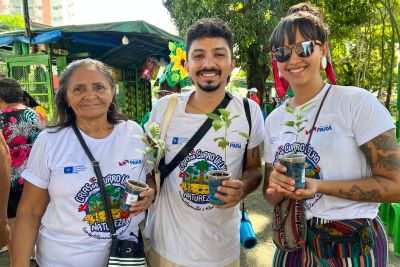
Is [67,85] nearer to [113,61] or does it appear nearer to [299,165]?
[299,165]

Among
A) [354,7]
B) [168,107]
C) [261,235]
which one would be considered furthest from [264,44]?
[168,107]

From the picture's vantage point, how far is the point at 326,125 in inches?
66.7

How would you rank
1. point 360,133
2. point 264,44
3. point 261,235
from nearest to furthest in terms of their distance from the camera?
point 360,133 < point 261,235 < point 264,44

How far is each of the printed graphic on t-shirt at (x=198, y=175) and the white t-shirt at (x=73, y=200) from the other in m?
0.35

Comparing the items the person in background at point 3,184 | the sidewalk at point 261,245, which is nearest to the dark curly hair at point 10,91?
the person in background at point 3,184

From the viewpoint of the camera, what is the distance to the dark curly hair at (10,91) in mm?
3570

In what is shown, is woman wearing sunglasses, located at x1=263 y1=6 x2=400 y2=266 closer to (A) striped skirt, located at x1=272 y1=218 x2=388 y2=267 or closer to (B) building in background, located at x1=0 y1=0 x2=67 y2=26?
(A) striped skirt, located at x1=272 y1=218 x2=388 y2=267

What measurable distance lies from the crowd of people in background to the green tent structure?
13.5ft

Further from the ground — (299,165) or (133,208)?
(299,165)

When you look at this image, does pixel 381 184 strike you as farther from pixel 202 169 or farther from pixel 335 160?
pixel 202 169

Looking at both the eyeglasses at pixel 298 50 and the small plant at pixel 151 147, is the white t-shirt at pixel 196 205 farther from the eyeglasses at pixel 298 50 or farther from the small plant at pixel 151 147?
the eyeglasses at pixel 298 50

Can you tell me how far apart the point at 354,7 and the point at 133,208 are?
13.8 meters

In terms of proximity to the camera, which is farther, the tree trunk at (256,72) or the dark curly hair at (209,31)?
the tree trunk at (256,72)

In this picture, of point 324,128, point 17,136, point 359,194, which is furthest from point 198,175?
point 17,136
